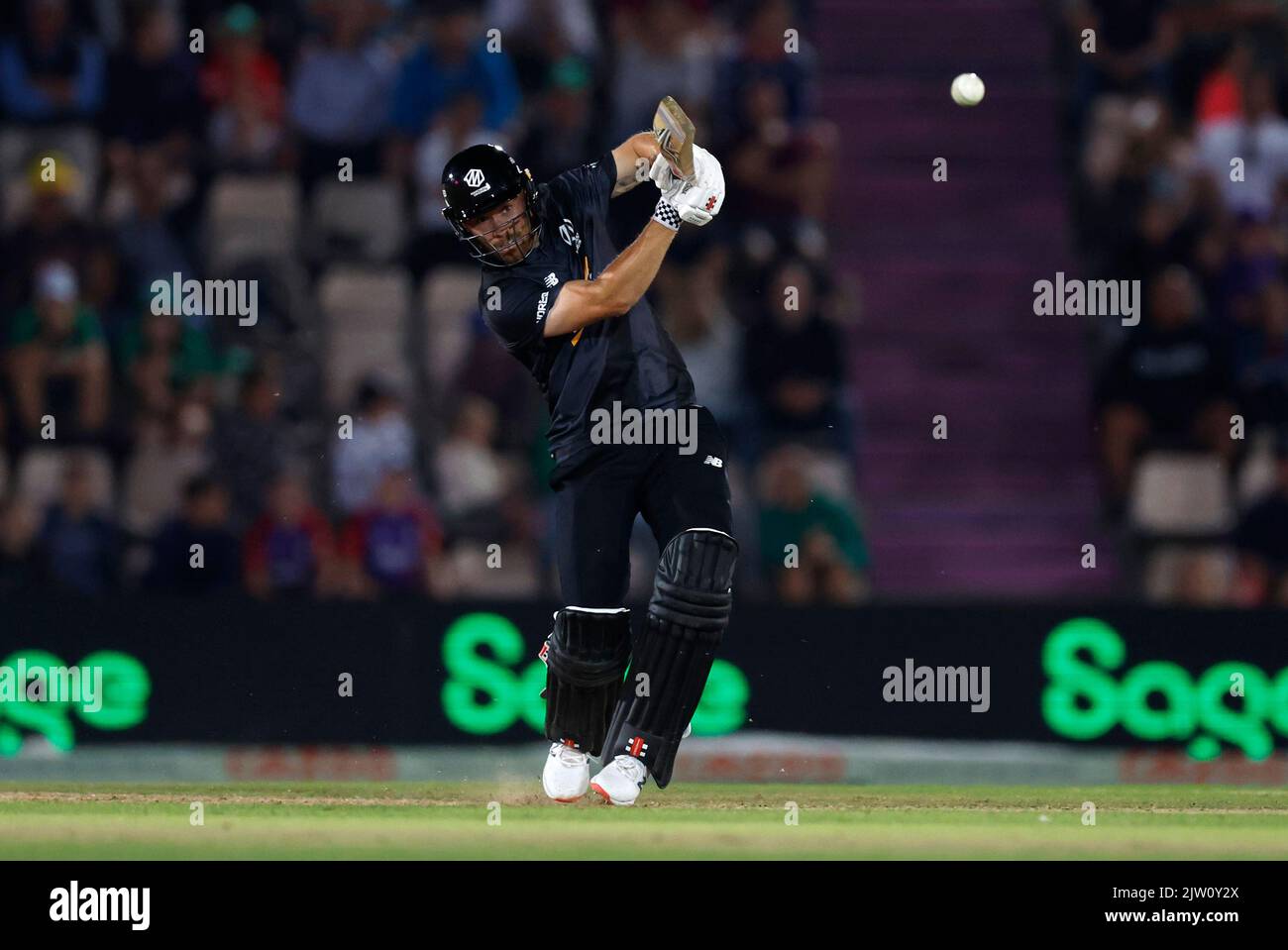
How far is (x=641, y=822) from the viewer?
29.5ft

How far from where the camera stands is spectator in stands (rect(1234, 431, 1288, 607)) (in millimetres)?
12602

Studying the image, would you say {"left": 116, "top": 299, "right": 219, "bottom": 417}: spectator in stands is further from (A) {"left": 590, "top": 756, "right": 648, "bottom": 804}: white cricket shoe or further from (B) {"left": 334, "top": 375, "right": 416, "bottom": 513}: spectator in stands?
(A) {"left": 590, "top": 756, "right": 648, "bottom": 804}: white cricket shoe

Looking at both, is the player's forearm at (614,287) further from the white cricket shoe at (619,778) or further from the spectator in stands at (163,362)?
the spectator in stands at (163,362)

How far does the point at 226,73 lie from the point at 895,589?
5.09 meters

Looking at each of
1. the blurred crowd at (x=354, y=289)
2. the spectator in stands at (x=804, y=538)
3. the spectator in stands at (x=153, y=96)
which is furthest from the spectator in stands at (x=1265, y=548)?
the spectator in stands at (x=153, y=96)

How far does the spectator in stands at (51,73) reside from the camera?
552 inches

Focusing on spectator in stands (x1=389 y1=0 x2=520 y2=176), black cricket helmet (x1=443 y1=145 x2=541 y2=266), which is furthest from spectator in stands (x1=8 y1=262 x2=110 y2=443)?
black cricket helmet (x1=443 y1=145 x2=541 y2=266)

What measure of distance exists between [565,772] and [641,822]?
36cm

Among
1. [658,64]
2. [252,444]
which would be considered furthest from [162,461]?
[658,64]

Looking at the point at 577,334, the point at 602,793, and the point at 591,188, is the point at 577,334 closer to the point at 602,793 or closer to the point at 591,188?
the point at 591,188

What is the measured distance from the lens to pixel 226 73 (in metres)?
14.2

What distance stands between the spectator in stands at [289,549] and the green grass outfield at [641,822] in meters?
1.72

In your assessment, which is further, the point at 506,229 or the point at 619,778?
the point at 619,778

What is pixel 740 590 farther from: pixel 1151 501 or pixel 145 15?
pixel 145 15
